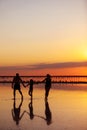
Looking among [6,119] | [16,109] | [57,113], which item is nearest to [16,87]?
[16,109]

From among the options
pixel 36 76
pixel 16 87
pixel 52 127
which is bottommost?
pixel 52 127

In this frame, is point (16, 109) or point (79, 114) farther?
point (16, 109)

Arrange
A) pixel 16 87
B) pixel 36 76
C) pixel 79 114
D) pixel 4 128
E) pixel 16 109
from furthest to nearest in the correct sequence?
1. pixel 36 76
2. pixel 16 87
3. pixel 16 109
4. pixel 79 114
5. pixel 4 128

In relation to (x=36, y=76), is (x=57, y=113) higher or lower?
lower

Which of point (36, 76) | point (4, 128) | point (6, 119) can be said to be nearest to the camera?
point (4, 128)

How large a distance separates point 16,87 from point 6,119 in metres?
8.61

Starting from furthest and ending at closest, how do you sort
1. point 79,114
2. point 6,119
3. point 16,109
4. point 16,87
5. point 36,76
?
point 36,76
point 16,87
point 16,109
point 79,114
point 6,119

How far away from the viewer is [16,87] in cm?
2108

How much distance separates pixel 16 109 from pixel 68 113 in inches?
109

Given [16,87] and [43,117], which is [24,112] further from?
[16,87]

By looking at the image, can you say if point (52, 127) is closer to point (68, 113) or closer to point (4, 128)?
point (4, 128)

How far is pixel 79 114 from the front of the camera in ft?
45.1

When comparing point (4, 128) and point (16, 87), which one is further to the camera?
point (16, 87)

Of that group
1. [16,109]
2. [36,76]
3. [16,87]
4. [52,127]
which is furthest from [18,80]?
[36,76]
